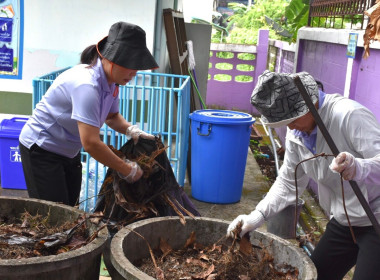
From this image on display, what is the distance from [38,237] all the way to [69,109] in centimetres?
85

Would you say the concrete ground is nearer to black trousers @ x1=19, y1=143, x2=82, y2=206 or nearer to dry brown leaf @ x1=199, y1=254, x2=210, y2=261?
black trousers @ x1=19, y1=143, x2=82, y2=206

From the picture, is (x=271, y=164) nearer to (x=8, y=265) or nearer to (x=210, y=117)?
(x=210, y=117)

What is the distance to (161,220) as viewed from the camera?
2.99m

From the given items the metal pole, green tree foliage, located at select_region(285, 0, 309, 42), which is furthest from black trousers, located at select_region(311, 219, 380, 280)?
green tree foliage, located at select_region(285, 0, 309, 42)

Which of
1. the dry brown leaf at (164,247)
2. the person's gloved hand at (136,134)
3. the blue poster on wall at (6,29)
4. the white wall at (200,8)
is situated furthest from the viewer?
the white wall at (200,8)

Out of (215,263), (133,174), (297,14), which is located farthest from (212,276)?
(297,14)

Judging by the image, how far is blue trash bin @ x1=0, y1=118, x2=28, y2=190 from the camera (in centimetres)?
577

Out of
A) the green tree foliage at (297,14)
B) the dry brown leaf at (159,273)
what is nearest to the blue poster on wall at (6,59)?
the dry brown leaf at (159,273)

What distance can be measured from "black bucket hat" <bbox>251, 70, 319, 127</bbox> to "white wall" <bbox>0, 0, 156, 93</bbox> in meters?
4.41

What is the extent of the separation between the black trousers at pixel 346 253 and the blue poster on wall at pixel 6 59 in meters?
4.92

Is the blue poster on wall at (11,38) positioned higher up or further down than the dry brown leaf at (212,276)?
higher up

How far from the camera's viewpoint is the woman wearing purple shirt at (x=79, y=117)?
121 inches

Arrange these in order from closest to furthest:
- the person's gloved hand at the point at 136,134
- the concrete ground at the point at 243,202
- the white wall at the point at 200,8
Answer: the person's gloved hand at the point at 136,134 → the concrete ground at the point at 243,202 → the white wall at the point at 200,8

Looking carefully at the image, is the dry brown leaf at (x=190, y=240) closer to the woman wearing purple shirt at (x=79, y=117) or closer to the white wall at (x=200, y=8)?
the woman wearing purple shirt at (x=79, y=117)
